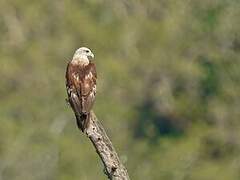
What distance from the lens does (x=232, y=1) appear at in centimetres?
2788

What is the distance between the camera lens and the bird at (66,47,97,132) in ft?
35.9

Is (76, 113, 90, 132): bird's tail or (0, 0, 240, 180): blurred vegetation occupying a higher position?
(0, 0, 240, 180): blurred vegetation

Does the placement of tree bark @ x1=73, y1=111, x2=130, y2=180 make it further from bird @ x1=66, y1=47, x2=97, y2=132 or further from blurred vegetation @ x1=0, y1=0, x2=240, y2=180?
blurred vegetation @ x1=0, y1=0, x2=240, y2=180

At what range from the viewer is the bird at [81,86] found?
10.9 meters

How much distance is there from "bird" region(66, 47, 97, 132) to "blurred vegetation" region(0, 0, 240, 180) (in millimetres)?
14409

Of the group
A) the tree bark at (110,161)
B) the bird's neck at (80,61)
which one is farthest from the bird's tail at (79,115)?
the bird's neck at (80,61)

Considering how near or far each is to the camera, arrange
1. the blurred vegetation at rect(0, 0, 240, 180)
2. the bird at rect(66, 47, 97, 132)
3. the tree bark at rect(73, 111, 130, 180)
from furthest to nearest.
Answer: the blurred vegetation at rect(0, 0, 240, 180)
the bird at rect(66, 47, 97, 132)
the tree bark at rect(73, 111, 130, 180)

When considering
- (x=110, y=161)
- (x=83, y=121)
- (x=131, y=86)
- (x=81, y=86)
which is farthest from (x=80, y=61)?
(x=131, y=86)

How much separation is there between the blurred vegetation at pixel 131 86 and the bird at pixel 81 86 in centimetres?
1441

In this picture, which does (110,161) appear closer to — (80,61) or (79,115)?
(79,115)

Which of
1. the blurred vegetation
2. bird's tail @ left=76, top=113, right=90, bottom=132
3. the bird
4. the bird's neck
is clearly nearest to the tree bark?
bird's tail @ left=76, top=113, right=90, bottom=132

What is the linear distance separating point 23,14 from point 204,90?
6.34m

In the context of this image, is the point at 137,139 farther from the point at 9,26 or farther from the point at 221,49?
the point at 9,26

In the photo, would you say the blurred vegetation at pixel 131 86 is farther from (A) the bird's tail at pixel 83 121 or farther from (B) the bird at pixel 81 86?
(A) the bird's tail at pixel 83 121
